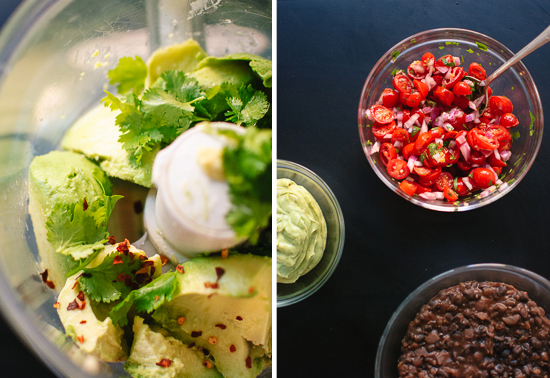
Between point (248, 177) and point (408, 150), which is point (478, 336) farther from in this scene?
point (248, 177)

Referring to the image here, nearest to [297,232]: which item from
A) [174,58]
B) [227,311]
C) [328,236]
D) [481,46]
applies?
[328,236]

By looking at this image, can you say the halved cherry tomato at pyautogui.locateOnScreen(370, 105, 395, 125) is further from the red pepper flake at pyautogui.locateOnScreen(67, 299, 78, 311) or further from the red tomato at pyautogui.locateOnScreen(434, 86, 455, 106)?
the red pepper flake at pyautogui.locateOnScreen(67, 299, 78, 311)

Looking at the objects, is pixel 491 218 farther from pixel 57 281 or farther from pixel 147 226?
pixel 57 281

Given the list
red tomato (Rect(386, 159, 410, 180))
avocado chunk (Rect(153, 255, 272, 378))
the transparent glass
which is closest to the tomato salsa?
red tomato (Rect(386, 159, 410, 180))

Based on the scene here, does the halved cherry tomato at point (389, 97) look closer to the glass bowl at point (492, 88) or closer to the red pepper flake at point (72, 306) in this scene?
the glass bowl at point (492, 88)

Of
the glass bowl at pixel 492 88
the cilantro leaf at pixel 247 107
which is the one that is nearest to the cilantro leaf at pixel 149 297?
the cilantro leaf at pixel 247 107

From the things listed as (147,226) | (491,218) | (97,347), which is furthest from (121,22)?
(491,218)
